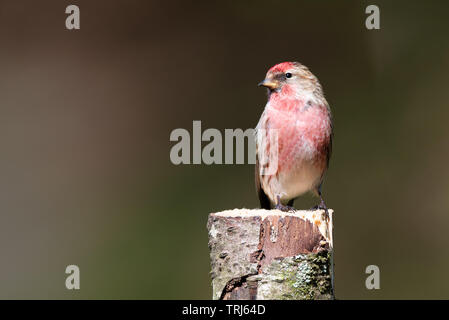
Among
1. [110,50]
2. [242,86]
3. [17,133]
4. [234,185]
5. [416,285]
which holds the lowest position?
[416,285]

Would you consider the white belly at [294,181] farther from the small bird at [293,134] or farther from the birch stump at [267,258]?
the birch stump at [267,258]

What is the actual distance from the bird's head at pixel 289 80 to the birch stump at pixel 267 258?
177 centimetres

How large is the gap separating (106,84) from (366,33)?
374 centimetres

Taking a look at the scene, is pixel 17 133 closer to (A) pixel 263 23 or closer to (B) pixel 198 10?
(B) pixel 198 10

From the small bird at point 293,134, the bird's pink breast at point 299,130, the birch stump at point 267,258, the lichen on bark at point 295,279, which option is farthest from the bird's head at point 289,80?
the lichen on bark at point 295,279

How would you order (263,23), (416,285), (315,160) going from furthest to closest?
(263,23), (416,285), (315,160)

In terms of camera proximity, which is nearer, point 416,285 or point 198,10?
point 416,285

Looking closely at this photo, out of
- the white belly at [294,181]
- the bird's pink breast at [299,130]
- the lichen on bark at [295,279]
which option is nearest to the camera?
the lichen on bark at [295,279]

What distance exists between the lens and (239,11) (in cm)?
880

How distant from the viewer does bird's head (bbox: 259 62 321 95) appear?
17.0ft

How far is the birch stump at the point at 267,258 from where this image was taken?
353 centimetres

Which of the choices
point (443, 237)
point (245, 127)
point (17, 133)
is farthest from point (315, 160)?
point (17, 133)

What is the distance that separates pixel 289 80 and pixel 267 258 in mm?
2083

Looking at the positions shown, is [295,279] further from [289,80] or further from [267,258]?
[289,80]
